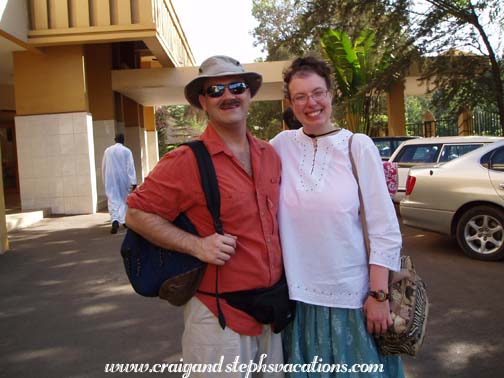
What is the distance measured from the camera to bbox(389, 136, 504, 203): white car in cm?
941

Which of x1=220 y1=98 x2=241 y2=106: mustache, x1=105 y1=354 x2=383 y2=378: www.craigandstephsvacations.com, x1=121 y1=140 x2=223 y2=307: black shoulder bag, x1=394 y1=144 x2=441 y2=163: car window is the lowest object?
x1=105 y1=354 x2=383 y2=378: www.craigandstephsvacations.com

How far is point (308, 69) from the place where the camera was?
90.6 inches

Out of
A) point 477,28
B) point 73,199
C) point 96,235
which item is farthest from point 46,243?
point 477,28

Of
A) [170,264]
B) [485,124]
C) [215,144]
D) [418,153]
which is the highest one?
[485,124]

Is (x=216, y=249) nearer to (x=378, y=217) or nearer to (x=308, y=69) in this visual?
(x=378, y=217)

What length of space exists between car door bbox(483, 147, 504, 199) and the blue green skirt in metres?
5.22

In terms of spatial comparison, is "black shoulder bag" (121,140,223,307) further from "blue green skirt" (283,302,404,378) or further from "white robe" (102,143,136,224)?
"white robe" (102,143,136,224)

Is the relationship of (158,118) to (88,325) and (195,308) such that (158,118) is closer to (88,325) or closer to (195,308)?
(88,325)

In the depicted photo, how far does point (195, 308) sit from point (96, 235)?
815 centimetres

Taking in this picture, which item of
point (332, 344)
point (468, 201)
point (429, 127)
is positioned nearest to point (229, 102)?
point (332, 344)

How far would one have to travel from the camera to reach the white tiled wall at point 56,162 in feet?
42.4

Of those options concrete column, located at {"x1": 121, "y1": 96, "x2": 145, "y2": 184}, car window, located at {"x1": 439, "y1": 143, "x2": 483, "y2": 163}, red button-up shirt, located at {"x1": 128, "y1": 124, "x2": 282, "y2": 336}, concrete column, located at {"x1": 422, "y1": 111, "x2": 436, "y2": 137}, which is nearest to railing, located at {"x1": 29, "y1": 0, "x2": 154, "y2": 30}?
car window, located at {"x1": 439, "y1": 143, "x2": 483, "y2": 163}

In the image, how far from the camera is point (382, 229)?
2.16 metres

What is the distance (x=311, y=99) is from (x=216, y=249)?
29.8 inches
